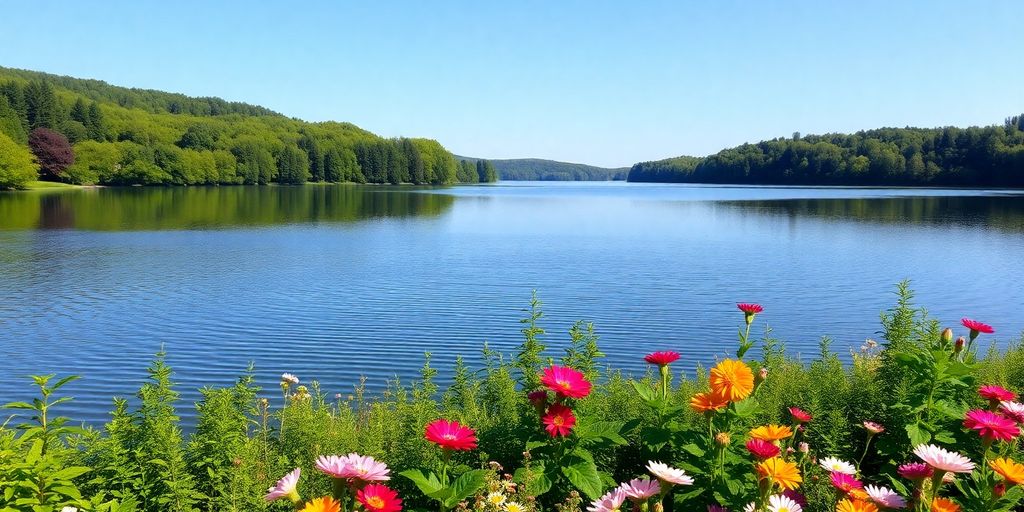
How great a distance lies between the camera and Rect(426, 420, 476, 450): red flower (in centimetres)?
281

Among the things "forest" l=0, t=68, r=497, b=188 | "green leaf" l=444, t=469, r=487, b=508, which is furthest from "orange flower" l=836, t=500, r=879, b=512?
"forest" l=0, t=68, r=497, b=188

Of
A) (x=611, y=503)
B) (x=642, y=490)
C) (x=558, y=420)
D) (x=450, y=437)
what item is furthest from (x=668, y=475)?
(x=558, y=420)

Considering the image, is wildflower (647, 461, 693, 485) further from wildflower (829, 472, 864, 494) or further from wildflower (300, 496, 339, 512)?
wildflower (300, 496, 339, 512)

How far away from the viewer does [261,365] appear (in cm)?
1329

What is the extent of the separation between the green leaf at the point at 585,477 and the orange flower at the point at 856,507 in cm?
130

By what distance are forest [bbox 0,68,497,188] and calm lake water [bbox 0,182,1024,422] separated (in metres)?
61.1

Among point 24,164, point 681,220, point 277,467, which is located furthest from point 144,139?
point 277,467

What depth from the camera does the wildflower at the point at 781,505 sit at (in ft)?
8.84

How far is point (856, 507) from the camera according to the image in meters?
2.66

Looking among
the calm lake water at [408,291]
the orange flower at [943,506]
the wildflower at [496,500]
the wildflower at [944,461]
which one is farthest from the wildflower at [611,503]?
the calm lake water at [408,291]

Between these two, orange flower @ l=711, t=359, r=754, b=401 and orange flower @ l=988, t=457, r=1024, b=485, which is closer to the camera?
orange flower @ l=988, t=457, r=1024, b=485

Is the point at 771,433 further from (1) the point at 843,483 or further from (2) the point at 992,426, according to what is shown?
(2) the point at 992,426

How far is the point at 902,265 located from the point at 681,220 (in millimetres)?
25588

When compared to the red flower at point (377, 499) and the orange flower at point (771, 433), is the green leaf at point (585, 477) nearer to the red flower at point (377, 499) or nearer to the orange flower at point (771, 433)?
the orange flower at point (771, 433)
